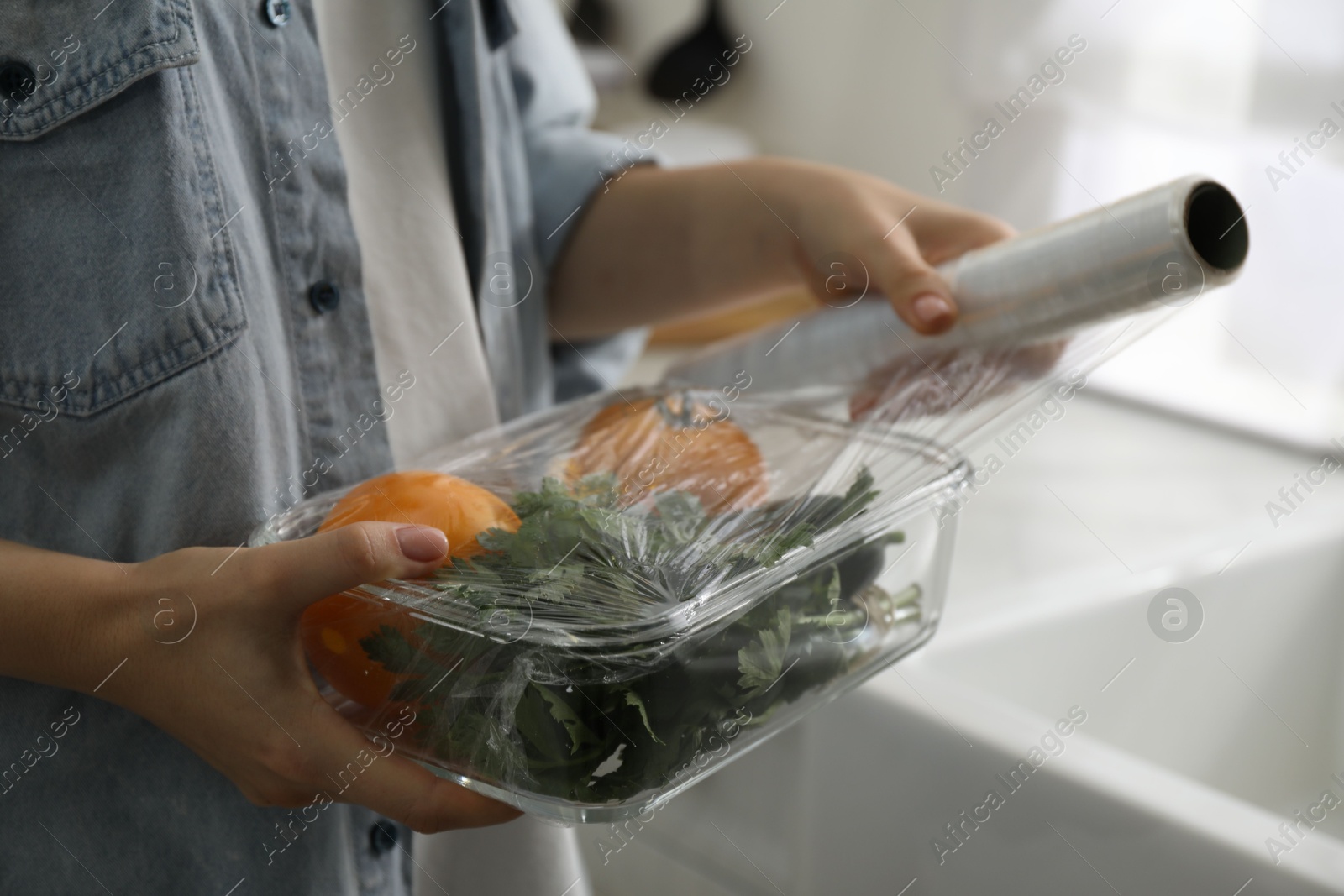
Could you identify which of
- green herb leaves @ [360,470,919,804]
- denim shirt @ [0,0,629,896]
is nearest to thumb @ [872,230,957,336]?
green herb leaves @ [360,470,919,804]

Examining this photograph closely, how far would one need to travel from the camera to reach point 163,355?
1.29 feet

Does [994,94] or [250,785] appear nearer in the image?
[250,785]

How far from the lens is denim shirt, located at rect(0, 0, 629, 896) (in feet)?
1.27

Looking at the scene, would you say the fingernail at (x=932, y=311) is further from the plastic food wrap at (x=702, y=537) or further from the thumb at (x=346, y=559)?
the thumb at (x=346, y=559)

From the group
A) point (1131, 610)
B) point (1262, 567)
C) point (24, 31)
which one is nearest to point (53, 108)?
point (24, 31)

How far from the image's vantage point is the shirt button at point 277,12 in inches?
17.1

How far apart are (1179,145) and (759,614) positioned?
0.85 meters

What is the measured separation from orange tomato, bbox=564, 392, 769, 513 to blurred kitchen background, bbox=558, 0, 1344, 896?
21cm

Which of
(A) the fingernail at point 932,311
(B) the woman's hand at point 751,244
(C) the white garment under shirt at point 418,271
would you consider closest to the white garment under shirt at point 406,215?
(C) the white garment under shirt at point 418,271

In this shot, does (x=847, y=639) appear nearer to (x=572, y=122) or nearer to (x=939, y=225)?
(x=939, y=225)

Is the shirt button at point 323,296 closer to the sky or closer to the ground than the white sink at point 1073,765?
closer to the sky

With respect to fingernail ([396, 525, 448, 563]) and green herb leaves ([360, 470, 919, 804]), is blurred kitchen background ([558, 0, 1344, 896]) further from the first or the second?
fingernail ([396, 525, 448, 563])

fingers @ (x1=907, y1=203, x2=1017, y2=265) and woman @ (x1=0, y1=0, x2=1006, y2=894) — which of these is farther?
fingers @ (x1=907, y1=203, x2=1017, y2=265)

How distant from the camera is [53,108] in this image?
1.25ft
